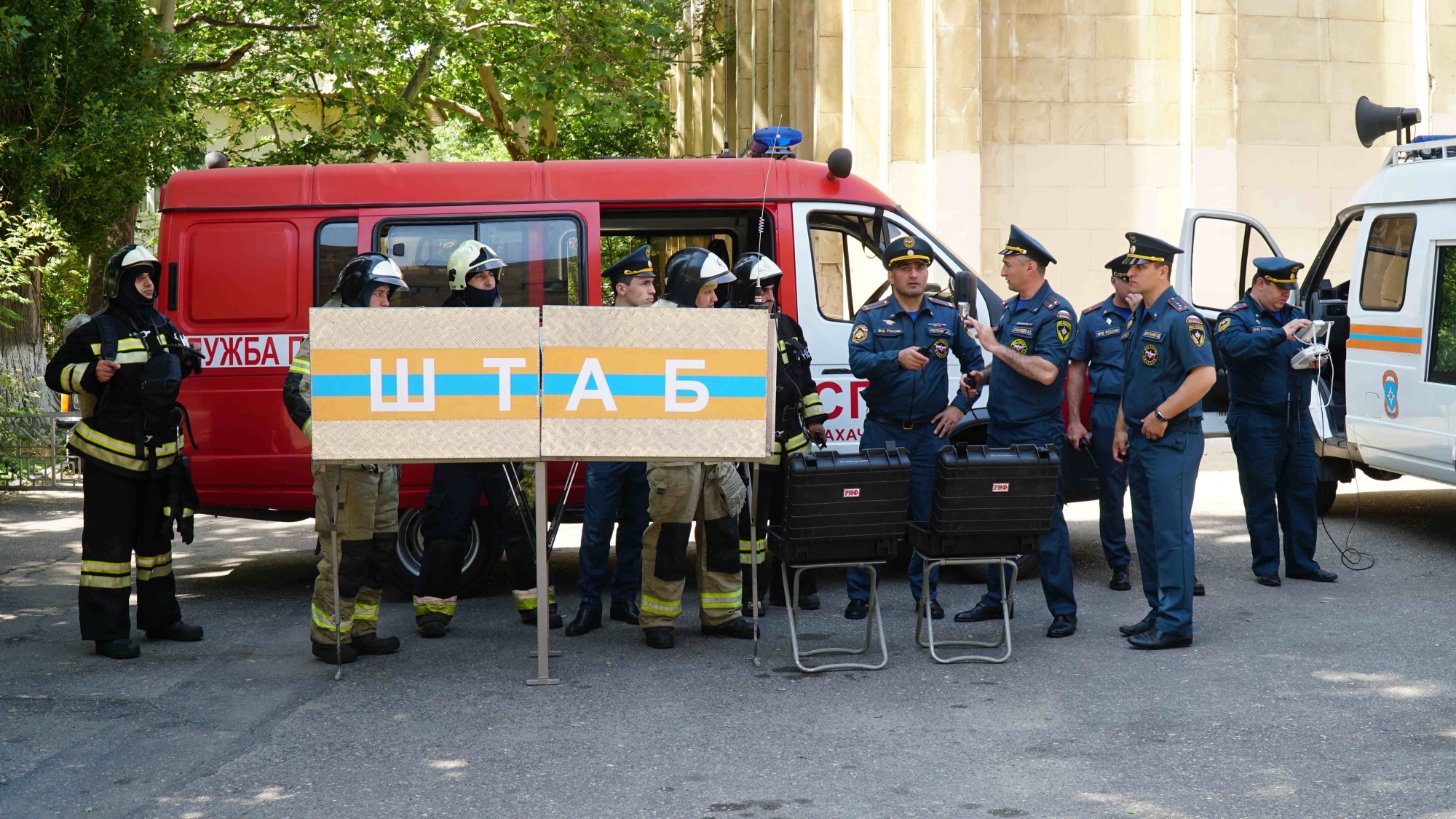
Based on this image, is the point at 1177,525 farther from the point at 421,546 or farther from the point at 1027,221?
the point at 1027,221

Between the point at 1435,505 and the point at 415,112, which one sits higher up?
the point at 415,112

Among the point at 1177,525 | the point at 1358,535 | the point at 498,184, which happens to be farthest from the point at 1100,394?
the point at 498,184

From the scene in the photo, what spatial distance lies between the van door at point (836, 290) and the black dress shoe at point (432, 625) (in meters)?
2.40

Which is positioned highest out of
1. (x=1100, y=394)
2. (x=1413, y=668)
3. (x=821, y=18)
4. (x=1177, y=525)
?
(x=821, y=18)

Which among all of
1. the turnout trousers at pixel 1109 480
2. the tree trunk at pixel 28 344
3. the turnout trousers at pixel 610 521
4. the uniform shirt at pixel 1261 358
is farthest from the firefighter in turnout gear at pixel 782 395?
the tree trunk at pixel 28 344

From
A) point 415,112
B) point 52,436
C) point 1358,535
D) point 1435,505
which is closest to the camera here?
point 1358,535

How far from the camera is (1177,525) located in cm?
648

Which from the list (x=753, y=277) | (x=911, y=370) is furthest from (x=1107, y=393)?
(x=753, y=277)

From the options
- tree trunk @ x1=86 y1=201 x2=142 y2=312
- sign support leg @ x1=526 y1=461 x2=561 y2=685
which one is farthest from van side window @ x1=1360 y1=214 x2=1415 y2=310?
tree trunk @ x1=86 y1=201 x2=142 y2=312

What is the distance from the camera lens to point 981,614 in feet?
23.4

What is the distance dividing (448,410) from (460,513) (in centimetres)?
114

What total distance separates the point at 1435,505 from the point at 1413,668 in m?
5.37

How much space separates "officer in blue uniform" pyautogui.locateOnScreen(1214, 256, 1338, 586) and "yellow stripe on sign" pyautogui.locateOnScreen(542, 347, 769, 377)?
332 cm

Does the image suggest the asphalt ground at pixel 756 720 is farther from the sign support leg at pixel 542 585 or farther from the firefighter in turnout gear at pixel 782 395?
the firefighter in turnout gear at pixel 782 395
